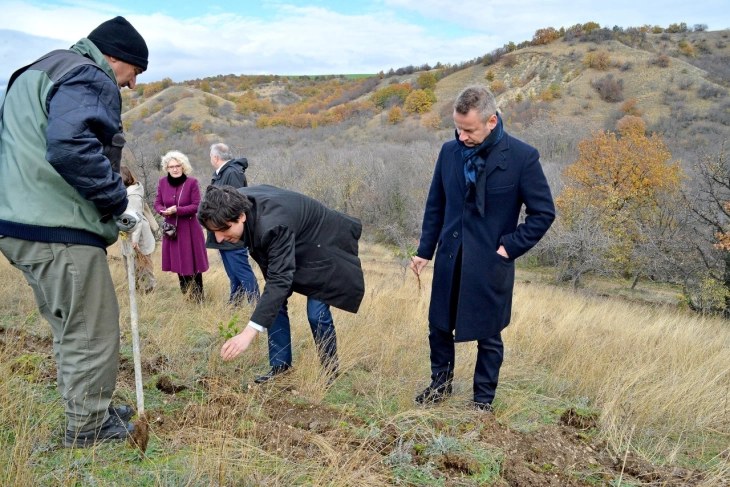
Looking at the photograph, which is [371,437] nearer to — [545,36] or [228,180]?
[228,180]

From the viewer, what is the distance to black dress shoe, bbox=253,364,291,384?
360cm

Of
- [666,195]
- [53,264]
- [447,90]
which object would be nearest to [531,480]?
[53,264]

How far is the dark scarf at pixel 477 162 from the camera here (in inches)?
118

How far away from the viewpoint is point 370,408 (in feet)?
11.0

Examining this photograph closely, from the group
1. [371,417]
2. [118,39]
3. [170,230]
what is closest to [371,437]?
[371,417]

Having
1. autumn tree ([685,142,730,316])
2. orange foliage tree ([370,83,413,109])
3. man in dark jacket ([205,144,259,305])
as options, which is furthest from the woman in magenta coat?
orange foliage tree ([370,83,413,109])

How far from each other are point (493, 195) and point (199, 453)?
206 centimetres

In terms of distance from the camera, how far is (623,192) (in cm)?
1759

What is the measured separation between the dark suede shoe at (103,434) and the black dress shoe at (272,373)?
98 centimetres

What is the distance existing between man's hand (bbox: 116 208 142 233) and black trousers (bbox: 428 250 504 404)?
1.82 meters

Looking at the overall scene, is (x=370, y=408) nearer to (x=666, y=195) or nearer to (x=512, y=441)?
(x=512, y=441)

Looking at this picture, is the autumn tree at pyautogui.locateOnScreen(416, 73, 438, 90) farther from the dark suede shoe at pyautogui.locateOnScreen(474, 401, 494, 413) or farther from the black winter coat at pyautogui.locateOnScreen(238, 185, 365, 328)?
the dark suede shoe at pyautogui.locateOnScreen(474, 401, 494, 413)

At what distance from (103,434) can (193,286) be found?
10.9ft

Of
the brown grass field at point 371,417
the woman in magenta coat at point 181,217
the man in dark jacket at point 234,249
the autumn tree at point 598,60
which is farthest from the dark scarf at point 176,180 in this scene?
the autumn tree at point 598,60
